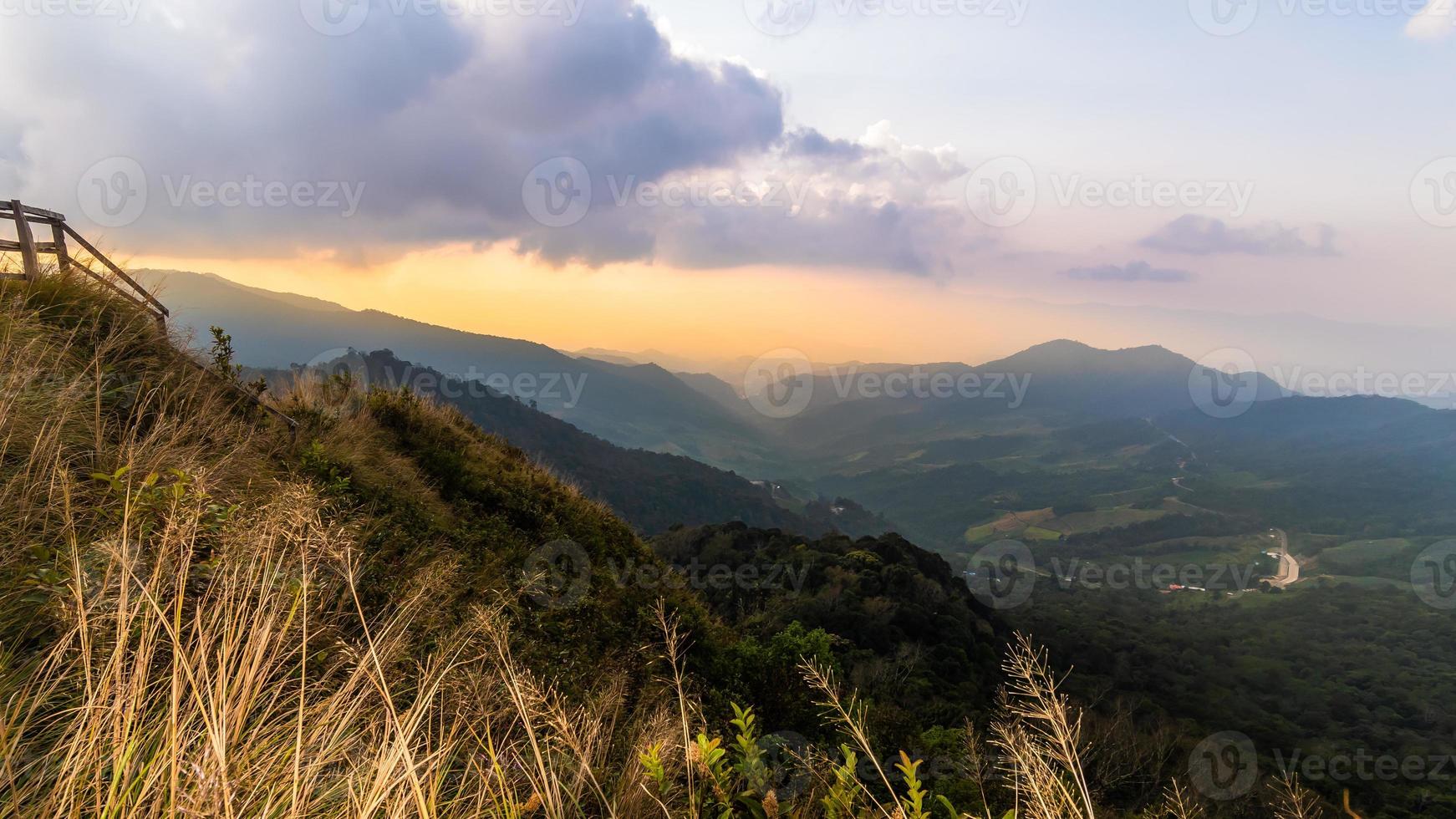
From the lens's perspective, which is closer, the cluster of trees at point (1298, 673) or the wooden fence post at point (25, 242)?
the wooden fence post at point (25, 242)

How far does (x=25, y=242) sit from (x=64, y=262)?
60cm

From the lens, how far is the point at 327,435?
9.71 metres

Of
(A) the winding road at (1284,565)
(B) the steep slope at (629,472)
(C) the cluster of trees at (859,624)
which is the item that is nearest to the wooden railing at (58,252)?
(C) the cluster of trees at (859,624)

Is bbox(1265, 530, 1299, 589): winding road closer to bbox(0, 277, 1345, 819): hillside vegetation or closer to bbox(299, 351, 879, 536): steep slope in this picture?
bbox(299, 351, 879, 536): steep slope

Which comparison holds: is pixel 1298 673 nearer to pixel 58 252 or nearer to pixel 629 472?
pixel 629 472

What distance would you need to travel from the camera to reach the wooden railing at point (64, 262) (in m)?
7.65

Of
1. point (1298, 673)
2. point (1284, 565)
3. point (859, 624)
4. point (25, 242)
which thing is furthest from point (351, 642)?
point (1284, 565)

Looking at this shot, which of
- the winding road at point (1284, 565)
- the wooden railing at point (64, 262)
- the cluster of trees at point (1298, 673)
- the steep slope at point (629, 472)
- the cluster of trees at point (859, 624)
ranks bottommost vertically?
the winding road at point (1284, 565)

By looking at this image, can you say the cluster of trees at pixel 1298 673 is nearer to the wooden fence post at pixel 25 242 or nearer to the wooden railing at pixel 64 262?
the wooden railing at pixel 64 262

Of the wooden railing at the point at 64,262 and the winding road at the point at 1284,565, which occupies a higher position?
the wooden railing at the point at 64,262

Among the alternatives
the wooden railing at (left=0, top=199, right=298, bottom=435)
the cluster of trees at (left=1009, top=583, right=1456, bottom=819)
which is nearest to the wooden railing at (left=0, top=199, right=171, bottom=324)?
the wooden railing at (left=0, top=199, right=298, bottom=435)

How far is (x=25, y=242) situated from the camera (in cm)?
768

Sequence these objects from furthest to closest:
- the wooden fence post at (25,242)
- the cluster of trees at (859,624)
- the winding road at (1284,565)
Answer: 1. the winding road at (1284,565)
2. the cluster of trees at (859,624)
3. the wooden fence post at (25,242)

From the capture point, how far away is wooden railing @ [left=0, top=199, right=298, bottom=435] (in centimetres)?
765
